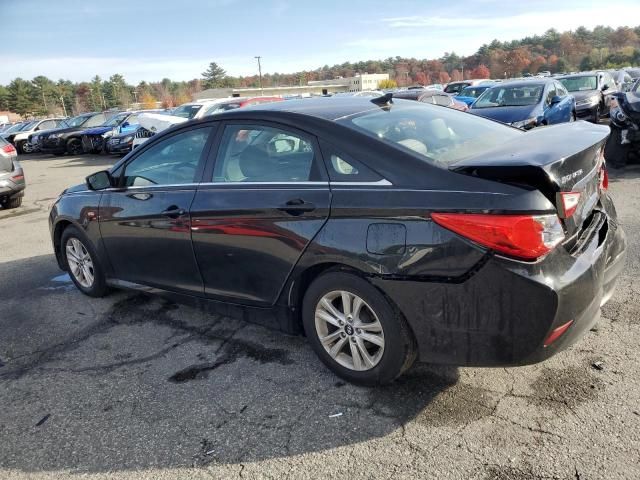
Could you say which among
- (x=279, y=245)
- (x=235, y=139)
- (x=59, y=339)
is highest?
(x=235, y=139)

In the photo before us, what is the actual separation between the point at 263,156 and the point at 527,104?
29.9 feet

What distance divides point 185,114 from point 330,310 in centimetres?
1422

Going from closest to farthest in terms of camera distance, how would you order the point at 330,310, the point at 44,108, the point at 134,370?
1. the point at 330,310
2. the point at 134,370
3. the point at 44,108

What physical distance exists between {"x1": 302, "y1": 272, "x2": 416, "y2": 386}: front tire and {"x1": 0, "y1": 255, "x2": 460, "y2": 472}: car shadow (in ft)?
0.50

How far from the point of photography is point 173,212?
147 inches

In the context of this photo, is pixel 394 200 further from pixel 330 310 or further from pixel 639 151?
pixel 639 151

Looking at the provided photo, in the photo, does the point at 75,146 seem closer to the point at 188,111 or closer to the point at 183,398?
the point at 188,111

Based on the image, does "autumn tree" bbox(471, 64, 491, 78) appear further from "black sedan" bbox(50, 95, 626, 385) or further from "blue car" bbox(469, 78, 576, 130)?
"black sedan" bbox(50, 95, 626, 385)

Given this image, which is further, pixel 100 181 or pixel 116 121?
pixel 116 121

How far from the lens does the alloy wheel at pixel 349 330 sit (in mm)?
2895

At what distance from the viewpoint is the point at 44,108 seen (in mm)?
103438

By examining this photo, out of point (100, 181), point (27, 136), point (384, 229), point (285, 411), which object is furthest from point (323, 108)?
point (27, 136)

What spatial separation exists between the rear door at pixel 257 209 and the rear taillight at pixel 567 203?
118 cm

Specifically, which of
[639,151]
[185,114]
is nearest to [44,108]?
[185,114]
